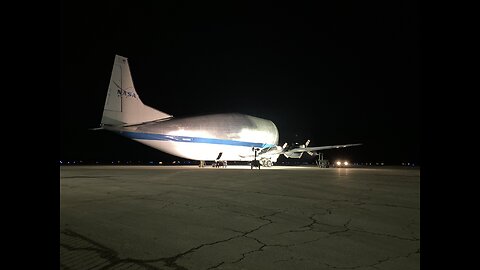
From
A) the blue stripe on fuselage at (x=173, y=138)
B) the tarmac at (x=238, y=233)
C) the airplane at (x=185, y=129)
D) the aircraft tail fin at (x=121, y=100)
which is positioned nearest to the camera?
the tarmac at (x=238, y=233)

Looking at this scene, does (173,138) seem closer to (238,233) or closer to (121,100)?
(121,100)

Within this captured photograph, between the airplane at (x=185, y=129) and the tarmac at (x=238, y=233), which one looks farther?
the airplane at (x=185, y=129)

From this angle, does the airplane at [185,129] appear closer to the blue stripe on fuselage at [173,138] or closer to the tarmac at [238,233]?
the blue stripe on fuselage at [173,138]

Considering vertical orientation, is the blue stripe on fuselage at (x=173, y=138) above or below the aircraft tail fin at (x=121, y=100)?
below

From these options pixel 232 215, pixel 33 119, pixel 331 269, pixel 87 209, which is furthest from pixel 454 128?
pixel 87 209

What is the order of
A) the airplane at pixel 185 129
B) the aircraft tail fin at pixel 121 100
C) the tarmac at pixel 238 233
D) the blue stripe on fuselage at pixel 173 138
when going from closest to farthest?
the tarmac at pixel 238 233 < the aircraft tail fin at pixel 121 100 < the airplane at pixel 185 129 < the blue stripe on fuselage at pixel 173 138

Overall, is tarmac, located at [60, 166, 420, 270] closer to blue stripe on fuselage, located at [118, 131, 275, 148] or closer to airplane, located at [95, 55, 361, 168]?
blue stripe on fuselage, located at [118, 131, 275, 148]

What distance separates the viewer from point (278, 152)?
51.0m

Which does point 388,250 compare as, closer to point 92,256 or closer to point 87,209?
point 92,256

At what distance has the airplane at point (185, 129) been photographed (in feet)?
116

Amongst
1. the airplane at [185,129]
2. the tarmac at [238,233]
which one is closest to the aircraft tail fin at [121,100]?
the airplane at [185,129]

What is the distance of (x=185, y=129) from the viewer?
4131cm

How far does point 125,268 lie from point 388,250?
4.57m

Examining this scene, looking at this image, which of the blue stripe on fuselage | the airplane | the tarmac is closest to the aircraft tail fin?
the airplane
